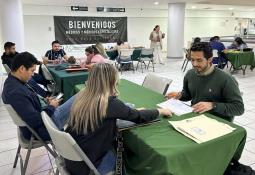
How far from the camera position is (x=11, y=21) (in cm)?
741

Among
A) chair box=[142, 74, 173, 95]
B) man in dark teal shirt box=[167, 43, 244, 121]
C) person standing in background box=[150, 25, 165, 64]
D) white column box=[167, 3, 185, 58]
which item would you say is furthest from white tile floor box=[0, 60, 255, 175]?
white column box=[167, 3, 185, 58]

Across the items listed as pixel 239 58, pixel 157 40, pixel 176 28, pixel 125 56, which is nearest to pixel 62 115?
pixel 125 56

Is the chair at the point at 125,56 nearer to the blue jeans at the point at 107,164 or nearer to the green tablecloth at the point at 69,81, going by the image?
the green tablecloth at the point at 69,81

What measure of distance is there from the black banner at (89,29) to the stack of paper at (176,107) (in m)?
10.1

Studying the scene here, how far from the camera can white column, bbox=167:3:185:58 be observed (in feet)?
36.0

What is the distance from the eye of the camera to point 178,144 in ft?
4.75

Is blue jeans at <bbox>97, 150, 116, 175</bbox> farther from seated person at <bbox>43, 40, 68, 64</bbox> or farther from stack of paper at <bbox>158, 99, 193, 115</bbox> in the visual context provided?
seated person at <bbox>43, 40, 68, 64</bbox>

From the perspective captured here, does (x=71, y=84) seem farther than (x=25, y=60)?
Yes

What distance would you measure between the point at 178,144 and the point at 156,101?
→ 888mm

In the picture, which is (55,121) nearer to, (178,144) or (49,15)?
(178,144)

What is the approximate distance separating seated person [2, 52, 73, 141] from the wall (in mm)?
9328

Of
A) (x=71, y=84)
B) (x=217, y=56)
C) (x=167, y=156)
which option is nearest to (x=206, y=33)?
(x=217, y=56)

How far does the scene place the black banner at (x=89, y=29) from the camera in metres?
11.4

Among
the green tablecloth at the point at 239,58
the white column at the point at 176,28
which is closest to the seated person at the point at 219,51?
the green tablecloth at the point at 239,58
